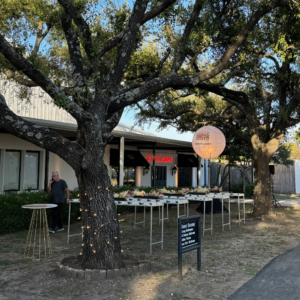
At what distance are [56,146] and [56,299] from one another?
219 centimetres

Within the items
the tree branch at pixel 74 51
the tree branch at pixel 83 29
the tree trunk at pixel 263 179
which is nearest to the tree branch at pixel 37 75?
the tree branch at pixel 74 51

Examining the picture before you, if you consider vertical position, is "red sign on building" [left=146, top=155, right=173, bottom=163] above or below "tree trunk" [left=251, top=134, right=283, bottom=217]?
above

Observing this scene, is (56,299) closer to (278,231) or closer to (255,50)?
(278,231)

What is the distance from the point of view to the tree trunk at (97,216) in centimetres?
514

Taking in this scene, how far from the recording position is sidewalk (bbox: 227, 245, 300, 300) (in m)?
4.33

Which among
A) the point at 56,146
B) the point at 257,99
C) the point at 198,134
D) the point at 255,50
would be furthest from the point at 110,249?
the point at 257,99

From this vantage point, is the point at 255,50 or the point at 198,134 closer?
the point at 198,134

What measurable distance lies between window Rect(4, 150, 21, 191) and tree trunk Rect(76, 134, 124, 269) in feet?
31.4

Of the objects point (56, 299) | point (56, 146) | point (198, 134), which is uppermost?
point (198, 134)

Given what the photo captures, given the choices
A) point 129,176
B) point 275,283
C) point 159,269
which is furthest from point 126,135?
point 275,283

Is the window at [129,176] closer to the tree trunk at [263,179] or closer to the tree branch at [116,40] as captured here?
the tree trunk at [263,179]

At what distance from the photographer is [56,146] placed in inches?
201

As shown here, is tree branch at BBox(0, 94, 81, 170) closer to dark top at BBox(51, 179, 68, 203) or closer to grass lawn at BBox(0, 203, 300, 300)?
grass lawn at BBox(0, 203, 300, 300)

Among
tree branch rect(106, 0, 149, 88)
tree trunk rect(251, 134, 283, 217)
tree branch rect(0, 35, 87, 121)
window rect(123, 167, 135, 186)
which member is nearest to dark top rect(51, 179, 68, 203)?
tree branch rect(106, 0, 149, 88)
